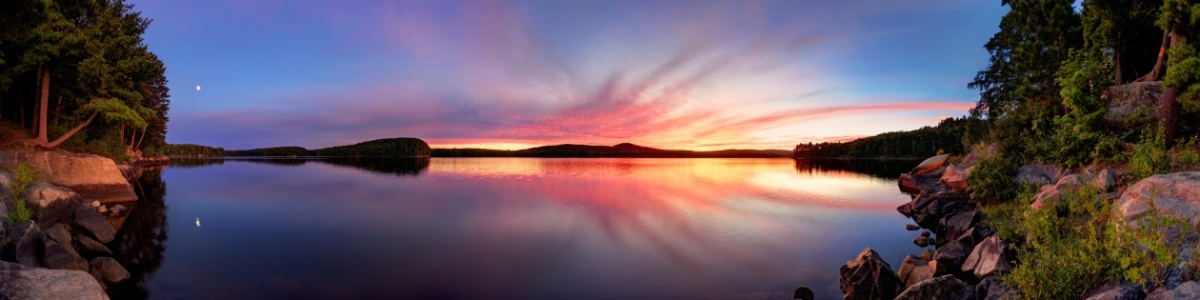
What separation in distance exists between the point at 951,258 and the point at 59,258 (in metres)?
21.3

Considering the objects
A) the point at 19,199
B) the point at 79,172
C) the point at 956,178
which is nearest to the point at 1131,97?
the point at 956,178

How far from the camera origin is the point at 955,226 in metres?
16.3

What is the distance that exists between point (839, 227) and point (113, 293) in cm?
2596

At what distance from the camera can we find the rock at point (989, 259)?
10.1 m

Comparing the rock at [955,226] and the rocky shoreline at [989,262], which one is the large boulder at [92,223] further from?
the rock at [955,226]

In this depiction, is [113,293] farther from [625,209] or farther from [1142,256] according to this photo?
[625,209]

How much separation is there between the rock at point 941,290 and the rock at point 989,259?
1611mm

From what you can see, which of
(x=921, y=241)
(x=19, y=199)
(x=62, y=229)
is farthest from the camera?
(x=921, y=241)

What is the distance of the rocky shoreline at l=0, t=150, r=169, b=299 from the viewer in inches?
282

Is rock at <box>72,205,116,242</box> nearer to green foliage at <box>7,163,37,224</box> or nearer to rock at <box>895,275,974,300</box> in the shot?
green foliage at <box>7,163,37,224</box>

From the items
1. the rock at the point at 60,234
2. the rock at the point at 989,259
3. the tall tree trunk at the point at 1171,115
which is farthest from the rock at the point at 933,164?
the rock at the point at 60,234

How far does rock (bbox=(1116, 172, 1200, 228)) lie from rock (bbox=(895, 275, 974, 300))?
2850 millimetres

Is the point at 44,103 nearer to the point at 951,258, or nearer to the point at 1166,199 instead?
the point at 951,258

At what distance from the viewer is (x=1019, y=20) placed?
28.9 metres
